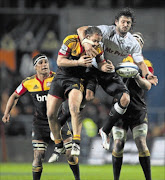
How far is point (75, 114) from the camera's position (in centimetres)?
935

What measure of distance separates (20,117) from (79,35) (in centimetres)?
915

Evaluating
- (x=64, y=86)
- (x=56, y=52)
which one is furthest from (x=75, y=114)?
(x=56, y=52)

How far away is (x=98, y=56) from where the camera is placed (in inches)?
373

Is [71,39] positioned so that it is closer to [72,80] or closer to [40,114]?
[72,80]

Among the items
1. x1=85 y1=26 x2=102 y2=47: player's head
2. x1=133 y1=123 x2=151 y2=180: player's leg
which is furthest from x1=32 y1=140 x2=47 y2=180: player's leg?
x1=85 y1=26 x2=102 y2=47: player's head

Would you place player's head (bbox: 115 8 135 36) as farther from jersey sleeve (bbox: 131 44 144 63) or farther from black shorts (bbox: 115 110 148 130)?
black shorts (bbox: 115 110 148 130)

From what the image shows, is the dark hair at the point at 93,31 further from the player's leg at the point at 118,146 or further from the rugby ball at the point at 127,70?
the player's leg at the point at 118,146

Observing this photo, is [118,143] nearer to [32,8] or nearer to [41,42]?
[41,42]

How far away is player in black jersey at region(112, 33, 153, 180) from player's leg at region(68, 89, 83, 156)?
112 centimetres

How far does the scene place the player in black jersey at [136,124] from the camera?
10.0 metres

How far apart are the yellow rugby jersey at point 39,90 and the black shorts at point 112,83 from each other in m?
1.15

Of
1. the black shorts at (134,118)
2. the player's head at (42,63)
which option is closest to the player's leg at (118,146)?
the black shorts at (134,118)

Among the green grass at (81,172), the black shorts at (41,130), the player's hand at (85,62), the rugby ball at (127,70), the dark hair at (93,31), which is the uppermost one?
the dark hair at (93,31)

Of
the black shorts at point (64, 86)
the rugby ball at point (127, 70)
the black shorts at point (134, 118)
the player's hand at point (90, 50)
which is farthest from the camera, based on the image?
the black shorts at point (134, 118)
